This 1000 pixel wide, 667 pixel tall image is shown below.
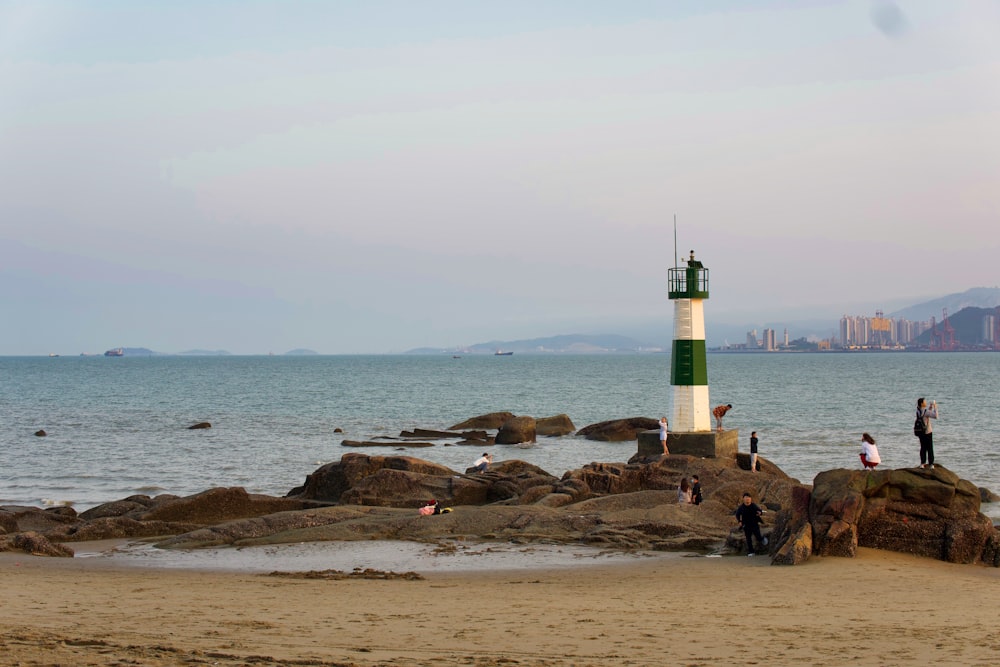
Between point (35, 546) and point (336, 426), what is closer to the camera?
point (35, 546)

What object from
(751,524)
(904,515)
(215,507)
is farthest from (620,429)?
(904,515)

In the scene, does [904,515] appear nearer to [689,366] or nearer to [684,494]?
[684,494]

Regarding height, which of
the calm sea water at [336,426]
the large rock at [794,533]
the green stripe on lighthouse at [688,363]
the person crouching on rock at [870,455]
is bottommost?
the calm sea water at [336,426]

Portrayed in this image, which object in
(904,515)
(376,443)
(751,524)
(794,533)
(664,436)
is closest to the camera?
(794,533)

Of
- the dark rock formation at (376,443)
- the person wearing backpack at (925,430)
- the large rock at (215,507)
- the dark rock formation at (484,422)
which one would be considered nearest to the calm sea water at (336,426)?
the dark rock formation at (376,443)

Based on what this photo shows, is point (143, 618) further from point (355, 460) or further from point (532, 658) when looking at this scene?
point (355, 460)

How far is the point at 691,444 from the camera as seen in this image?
112 feet

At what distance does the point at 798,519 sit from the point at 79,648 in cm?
1317

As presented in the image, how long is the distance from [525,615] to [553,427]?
41003 mm

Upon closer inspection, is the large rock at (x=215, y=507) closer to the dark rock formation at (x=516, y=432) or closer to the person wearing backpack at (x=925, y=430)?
the person wearing backpack at (x=925, y=430)

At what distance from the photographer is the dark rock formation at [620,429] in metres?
50.8

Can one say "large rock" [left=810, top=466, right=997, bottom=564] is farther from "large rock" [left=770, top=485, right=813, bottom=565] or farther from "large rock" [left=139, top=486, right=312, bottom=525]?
"large rock" [left=139, top=486, right=312, bottom=525]

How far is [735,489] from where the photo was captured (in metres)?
24.9

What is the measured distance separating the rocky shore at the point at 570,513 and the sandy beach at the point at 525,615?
2.27 ft
